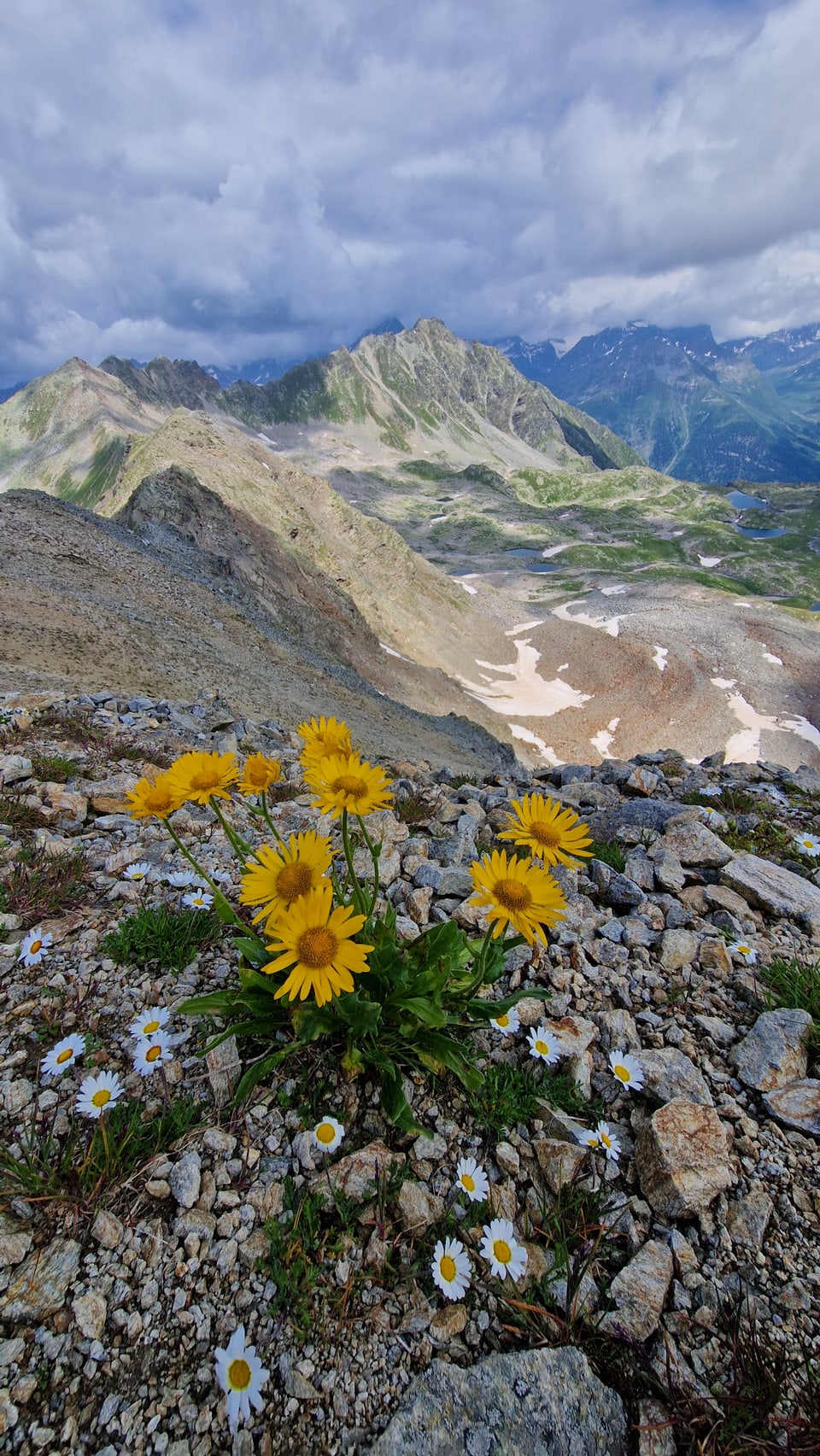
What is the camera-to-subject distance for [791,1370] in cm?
193

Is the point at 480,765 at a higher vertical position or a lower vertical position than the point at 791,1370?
lower

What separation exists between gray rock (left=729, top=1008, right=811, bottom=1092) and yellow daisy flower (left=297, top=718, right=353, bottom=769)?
9.28 ft

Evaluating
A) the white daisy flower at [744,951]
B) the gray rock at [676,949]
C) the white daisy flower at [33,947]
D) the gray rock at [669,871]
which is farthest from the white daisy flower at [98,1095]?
the gray rock at [669,871]

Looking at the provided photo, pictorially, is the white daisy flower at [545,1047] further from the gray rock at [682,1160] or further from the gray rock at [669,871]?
the gray rock at [669,871]

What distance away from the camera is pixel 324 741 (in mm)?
3281

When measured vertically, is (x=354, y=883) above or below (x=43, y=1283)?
above

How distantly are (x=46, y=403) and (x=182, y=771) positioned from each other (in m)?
248

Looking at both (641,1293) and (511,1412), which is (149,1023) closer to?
(511,1412)

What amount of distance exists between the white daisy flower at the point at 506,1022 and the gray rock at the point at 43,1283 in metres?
2.04

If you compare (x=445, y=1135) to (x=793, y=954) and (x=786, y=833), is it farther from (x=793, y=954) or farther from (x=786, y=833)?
(x=786, y=833)

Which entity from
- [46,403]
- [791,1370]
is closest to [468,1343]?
[791,1370]

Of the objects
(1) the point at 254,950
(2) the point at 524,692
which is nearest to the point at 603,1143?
(1) the point at 254,950

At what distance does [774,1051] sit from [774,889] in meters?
1.84

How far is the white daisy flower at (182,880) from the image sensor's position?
13.0ft
